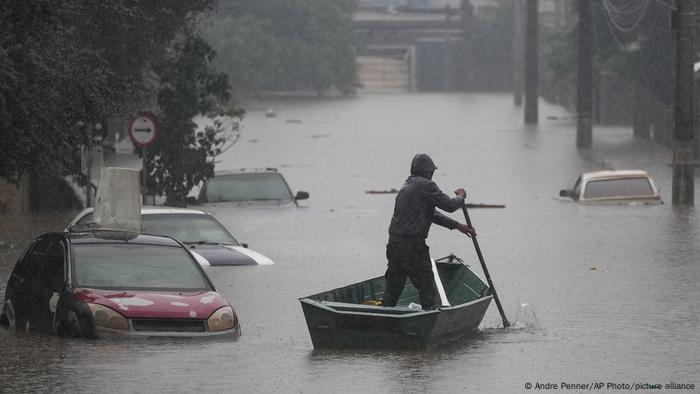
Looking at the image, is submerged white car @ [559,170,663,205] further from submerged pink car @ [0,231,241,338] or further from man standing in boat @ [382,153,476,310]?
submerged pink car @ [0,231,241,338]

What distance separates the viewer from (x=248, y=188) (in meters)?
31.9

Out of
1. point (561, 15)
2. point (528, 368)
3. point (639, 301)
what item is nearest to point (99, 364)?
point (528, 368)

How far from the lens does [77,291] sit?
1464cm

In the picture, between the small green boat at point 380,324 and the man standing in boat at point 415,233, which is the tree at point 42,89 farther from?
the man standing in boat at point 415,233

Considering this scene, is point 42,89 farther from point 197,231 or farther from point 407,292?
point 197,231

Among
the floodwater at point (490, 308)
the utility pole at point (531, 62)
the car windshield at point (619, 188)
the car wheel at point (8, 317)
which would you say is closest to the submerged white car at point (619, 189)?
the car windshield at point (619, 188)

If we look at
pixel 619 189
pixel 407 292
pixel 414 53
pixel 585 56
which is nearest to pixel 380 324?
pixel 407 292

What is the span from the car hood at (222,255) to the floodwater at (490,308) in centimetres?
15

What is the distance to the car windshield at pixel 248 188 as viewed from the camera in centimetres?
3181

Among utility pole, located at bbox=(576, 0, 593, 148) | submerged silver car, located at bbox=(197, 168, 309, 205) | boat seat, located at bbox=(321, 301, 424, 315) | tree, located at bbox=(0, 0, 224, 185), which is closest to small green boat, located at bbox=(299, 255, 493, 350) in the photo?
boat seat, located at bbox=(321, 301, 424, 315)

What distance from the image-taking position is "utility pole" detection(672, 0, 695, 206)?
107 ft

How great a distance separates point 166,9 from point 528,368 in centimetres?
1726

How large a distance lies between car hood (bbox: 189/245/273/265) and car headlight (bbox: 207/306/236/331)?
5313 mm

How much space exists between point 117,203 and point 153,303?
126 inches
